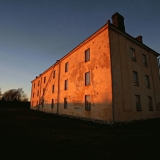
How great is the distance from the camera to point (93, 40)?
49.4 feet

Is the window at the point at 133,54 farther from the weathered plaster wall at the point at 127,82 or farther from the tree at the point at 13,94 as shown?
the tree at the point at 13,94

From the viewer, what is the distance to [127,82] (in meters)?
13.0

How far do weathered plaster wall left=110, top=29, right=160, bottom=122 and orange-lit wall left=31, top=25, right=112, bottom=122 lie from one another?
0.74 meters

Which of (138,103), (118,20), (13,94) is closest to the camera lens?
(138,103)

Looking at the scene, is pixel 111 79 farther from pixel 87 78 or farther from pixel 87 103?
pixel 87 103

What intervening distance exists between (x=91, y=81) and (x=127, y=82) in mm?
3982

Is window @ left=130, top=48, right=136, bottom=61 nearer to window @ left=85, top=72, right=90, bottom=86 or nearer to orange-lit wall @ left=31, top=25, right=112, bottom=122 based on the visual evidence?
orange-lit wall @ left=31, top=25, right=112, bottom=122

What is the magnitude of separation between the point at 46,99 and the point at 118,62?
1833 centimetres

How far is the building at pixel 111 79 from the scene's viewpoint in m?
12.0

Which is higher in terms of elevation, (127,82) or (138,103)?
(127,82)

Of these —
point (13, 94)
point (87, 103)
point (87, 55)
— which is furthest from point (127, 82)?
point (13, 94)

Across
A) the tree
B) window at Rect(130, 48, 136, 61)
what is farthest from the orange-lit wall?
the tree

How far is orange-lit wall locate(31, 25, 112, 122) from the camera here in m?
12.1

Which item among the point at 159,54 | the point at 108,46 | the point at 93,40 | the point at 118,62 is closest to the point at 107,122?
the point at 118,62
